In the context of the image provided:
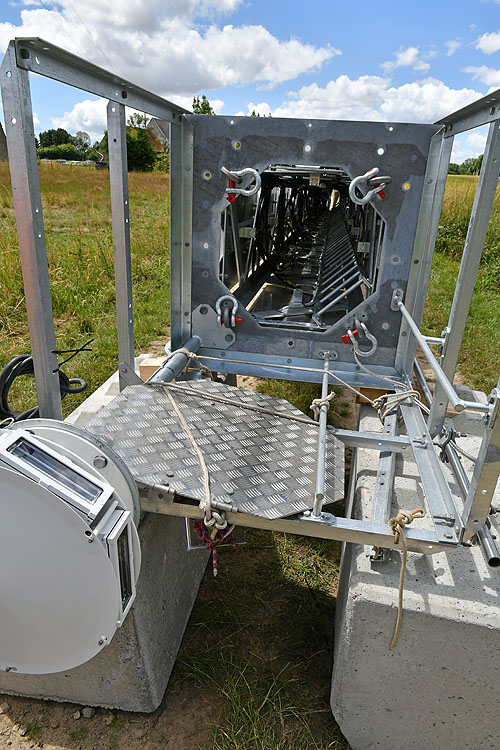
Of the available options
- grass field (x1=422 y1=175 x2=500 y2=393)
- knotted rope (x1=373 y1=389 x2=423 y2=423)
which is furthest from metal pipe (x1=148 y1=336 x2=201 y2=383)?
grass field (x1=422 y1=175 x2=500 y2=393)

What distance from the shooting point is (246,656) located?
2.26 meters

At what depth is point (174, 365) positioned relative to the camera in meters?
2.62

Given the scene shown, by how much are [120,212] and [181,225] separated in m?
0.73

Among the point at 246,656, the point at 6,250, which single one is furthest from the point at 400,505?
the point at 6,250

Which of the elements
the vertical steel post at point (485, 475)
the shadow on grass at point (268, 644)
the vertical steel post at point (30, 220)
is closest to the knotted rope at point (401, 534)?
the vertical steel post at point (485, 475)

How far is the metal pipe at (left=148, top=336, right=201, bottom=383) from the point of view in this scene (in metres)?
2.47

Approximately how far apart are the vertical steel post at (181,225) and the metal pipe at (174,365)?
0.37 ft

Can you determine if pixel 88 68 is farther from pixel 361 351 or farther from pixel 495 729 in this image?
pixel 495 729

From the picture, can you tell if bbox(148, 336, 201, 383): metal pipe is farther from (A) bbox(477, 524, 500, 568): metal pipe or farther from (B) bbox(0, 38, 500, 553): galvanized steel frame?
(A) bbox(477, 524, 500, 568): metal pipe

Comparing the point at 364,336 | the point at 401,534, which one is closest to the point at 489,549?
the point at 401,534

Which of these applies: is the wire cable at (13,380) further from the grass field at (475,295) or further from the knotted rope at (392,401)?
the grass field at (475,295)

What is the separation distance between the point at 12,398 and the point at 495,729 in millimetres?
3858

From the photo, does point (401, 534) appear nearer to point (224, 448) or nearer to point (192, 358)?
point (224, 448)

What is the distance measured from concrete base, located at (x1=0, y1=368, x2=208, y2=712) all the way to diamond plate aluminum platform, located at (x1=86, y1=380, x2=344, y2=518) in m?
0.24
